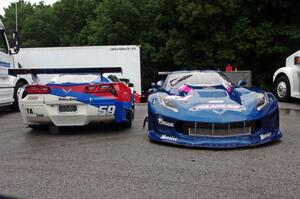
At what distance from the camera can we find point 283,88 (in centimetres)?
1116

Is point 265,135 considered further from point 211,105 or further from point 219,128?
point 211,105

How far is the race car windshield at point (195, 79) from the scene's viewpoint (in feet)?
21.3

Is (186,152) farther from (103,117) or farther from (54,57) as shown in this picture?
(54,57)

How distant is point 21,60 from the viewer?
54.0ft

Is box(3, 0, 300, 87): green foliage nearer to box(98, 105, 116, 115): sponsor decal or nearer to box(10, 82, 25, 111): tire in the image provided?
box(10, 82, 25, 111): tire

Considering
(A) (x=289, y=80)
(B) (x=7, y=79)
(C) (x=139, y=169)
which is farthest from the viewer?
(A) (x=289, y=80)

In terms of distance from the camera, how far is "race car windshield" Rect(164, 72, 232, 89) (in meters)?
6.50

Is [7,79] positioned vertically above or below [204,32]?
below

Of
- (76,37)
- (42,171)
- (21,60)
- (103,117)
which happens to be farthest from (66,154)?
(76,37)

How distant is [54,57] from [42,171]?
1291 cm

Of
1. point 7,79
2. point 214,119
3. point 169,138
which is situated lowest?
point 169,138

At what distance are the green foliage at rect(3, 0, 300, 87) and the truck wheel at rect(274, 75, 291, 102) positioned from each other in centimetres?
1277

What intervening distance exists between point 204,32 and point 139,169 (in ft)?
80.1

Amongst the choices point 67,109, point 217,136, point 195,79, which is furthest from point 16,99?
point 217,136
